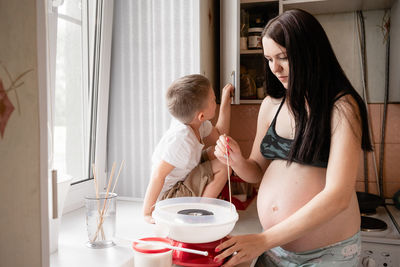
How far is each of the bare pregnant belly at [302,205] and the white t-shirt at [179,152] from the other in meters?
0.34

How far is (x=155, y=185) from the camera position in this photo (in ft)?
4.36

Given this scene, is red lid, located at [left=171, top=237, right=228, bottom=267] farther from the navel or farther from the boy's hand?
the boy's hand

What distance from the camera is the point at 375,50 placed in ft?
6.67

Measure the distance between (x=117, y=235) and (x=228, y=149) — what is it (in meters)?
0.51

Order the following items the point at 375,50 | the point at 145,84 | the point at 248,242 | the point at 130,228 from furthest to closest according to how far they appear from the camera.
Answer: the point at 375,50 < the point at 145,84 < the point at 130,228 < the point at 248,242

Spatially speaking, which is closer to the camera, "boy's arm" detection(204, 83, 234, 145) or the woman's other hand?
the woman's other hand

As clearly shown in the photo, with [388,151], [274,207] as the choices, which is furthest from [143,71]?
[388,151]

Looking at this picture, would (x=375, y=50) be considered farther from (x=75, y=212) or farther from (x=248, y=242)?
(x=75, y=212)

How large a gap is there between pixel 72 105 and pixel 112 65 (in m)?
0.31

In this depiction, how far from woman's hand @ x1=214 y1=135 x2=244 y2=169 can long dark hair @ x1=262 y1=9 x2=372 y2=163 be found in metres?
0.20

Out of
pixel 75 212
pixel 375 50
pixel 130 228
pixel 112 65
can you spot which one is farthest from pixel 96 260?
pixel 375 50

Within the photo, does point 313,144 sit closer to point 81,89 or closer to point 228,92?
point 228,92

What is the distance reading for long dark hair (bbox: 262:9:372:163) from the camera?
1081mm

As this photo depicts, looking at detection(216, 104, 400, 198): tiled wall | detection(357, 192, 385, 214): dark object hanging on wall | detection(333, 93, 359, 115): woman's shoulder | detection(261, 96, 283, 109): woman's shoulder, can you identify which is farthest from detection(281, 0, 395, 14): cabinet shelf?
detection(357, 192, 385, 214): dark object hanging on wall
